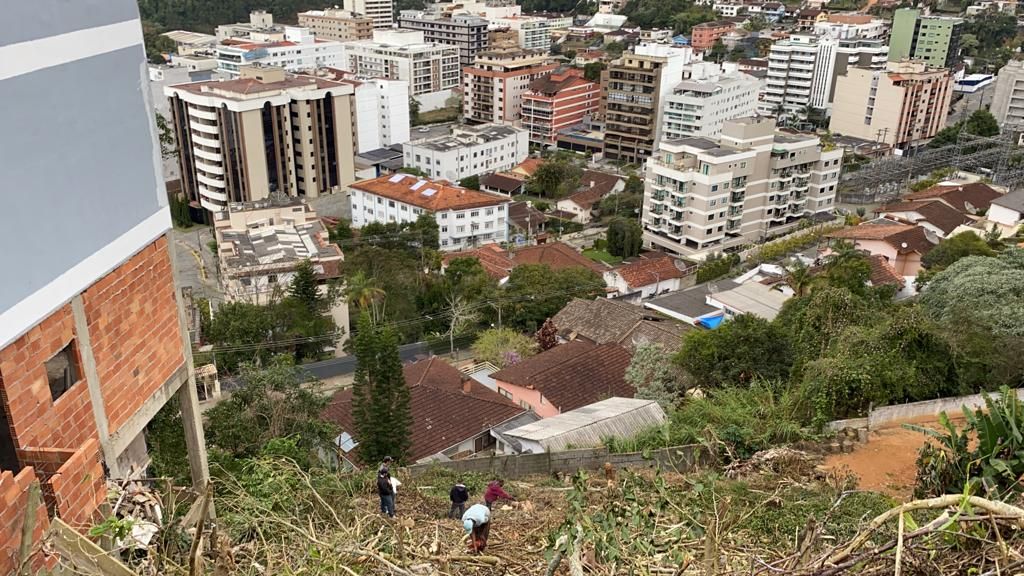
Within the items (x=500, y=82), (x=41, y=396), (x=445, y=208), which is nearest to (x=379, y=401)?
(x=41, y=396)

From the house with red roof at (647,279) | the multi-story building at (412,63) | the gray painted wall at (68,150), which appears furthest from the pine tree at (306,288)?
the multi-story building at (412,63)

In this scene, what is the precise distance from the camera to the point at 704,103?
4734 centimetres

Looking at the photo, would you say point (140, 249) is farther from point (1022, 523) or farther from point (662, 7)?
point (662, 7)

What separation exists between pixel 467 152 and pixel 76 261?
41.4 meters

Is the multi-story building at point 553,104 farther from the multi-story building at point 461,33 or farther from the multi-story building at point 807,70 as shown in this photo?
the multi-story building at point 461,33

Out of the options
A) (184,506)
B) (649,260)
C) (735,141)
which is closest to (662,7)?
(735,141)

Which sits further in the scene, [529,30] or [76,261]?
[529,30]

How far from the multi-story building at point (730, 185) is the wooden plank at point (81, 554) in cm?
3259

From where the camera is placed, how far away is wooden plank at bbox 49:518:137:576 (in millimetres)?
3863

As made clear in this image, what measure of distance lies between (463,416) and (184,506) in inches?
388

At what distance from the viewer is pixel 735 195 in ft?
116

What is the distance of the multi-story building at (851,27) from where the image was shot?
65.3 metres

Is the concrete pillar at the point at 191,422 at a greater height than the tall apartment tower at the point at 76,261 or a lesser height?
lesser

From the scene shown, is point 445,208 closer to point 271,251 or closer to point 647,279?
point 271,251
